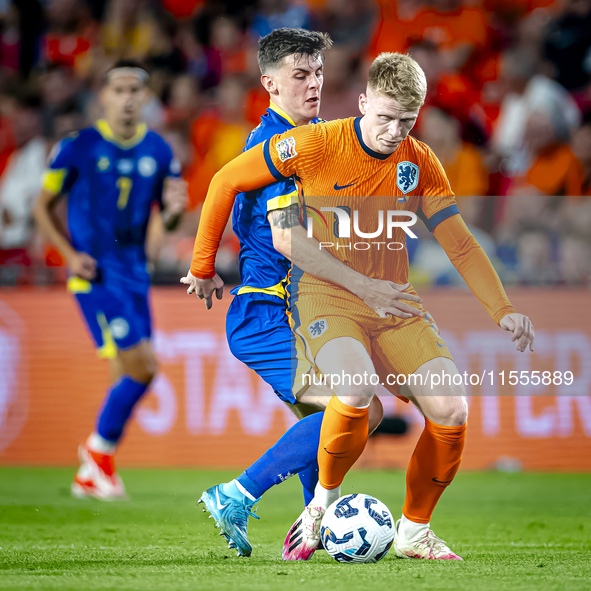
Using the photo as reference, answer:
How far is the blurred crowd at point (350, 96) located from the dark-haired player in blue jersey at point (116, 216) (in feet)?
1.05

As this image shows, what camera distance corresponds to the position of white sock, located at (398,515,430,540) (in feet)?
12.3

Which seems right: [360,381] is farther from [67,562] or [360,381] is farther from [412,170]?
A: [67,562]

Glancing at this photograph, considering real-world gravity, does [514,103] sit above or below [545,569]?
above

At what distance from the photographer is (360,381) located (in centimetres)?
350

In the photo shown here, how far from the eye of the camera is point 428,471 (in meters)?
3.76

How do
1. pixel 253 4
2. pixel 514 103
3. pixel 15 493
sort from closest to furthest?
pixel 15 493 → pixel 514 103 → pixel 253 4

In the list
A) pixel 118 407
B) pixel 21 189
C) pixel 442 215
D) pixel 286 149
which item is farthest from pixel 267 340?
pixel 21 189

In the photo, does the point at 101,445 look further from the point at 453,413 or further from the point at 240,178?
the point at 453,413

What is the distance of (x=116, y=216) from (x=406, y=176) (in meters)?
3.33

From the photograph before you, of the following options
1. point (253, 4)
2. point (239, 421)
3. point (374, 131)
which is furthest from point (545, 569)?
point (253, 4)

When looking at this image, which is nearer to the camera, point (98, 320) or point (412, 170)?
point (412, 170)

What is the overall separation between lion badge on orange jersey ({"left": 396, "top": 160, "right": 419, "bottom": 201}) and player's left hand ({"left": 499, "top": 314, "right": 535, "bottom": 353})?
0.66 m

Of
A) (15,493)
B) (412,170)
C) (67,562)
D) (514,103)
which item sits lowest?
(15,493)

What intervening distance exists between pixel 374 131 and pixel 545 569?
177cm
